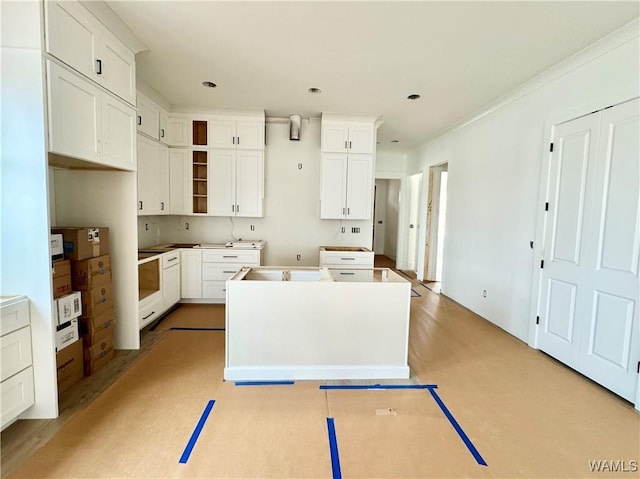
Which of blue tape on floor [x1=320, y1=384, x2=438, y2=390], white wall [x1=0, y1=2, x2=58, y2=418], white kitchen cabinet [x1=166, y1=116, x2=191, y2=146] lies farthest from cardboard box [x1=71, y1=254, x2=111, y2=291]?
white kitchen cabinet [x1=166, y1=116, x2=191, y2=146]

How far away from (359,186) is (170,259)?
2.90 meters

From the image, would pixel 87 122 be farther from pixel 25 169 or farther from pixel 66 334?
pixel 66 334

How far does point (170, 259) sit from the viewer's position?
395 cm

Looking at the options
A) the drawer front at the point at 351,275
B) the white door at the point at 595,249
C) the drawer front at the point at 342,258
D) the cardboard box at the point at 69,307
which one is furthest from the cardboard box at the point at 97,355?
the white door at the point at 595,249

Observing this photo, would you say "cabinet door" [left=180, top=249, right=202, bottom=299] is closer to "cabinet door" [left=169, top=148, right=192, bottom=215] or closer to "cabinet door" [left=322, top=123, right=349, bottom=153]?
"cabinet door" [left=169, top=148, right=192, bottom=215]

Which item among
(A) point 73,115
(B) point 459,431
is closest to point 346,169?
(A) point 73,115

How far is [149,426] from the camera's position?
6.23ft

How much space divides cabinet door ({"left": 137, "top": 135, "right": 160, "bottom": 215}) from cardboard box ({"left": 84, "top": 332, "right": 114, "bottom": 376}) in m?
1.58

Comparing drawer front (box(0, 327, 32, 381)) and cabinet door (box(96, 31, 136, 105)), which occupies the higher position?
cabinet door (box(96, 31, 136, 105))

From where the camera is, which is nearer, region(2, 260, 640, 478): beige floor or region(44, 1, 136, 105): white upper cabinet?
region(2, 260, 640, 478): beige floor

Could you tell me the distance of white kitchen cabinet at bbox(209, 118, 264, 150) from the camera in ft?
14.3

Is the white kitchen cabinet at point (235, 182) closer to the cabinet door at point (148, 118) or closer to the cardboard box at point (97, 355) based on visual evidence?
the cabinet door at point (148, 118)

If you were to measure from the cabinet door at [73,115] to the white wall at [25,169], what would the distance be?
7 cm

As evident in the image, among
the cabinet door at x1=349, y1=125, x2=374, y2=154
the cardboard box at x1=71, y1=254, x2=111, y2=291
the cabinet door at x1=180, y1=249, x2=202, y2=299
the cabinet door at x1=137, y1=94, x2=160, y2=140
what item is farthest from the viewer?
the cabinet door at x1=349, y1=125, x2=374, y2=154
